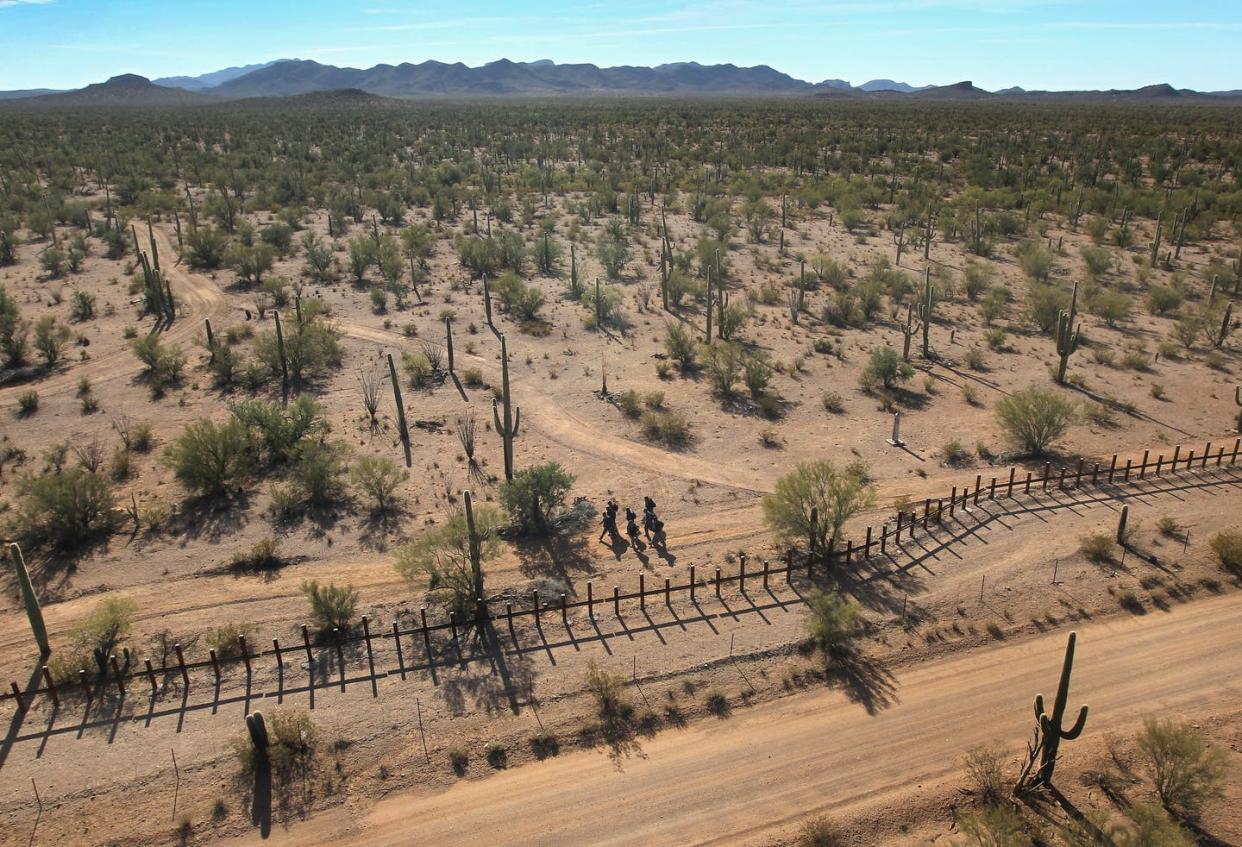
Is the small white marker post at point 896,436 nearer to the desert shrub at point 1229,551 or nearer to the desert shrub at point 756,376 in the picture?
the desert shrub at point 756,376

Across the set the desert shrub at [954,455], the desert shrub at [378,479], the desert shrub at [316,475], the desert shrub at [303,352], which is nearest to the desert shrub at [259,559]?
the desert shrub at [316,475]

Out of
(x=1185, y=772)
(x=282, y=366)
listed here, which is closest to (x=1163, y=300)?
(x=1185, y=772)

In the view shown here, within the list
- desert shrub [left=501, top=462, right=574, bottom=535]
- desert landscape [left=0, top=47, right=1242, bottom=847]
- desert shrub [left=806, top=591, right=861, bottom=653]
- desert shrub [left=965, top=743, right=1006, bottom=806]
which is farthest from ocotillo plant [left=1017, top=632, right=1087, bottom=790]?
desert shrub [left=501, top=462, right=574, bottom=535]

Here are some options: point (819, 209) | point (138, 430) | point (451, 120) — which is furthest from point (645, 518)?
point (451, 120)

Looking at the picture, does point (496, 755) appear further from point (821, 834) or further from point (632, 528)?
point (632, 528)

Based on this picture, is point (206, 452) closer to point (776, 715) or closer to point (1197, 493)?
point (776, 715)

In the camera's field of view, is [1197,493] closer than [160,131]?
Yes

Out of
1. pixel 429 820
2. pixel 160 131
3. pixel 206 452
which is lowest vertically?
pixel 429 820

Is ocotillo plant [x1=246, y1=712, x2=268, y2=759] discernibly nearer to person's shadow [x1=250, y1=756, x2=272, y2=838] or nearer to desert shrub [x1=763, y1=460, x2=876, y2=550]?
person's shadow [x1=250, y1=756, x2=272, y2=838]
